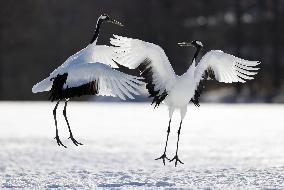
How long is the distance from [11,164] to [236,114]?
43.6 ft

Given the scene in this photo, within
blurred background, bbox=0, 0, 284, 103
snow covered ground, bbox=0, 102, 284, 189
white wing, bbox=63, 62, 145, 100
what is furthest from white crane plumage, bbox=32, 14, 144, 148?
blurred background, bbox=0, 0, 284, 103

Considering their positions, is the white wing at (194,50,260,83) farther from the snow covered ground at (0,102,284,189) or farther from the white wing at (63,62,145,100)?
the snow covered ground at (0,102,284,189)

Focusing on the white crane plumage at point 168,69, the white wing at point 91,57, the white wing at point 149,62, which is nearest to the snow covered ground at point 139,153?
the white crane plumage at point 168,69

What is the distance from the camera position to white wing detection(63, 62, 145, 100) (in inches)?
334

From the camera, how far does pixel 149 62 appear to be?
27.9 feet

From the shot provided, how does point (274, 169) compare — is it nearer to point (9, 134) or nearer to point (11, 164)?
point (11, 164)

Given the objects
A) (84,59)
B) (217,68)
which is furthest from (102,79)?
(217,68)

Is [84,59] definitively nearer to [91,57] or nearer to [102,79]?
[91,57]

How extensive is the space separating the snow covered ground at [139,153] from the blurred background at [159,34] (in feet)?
51.3

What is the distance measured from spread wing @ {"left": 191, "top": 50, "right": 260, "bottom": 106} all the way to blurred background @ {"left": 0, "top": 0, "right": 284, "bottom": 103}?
2495 centimetres

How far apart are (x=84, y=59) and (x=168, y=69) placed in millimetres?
1039

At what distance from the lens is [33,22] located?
39.6m

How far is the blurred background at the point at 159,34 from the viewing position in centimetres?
3756

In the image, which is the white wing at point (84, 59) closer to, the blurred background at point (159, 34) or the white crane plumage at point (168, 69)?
the white crane plumage at point (168, 69)
